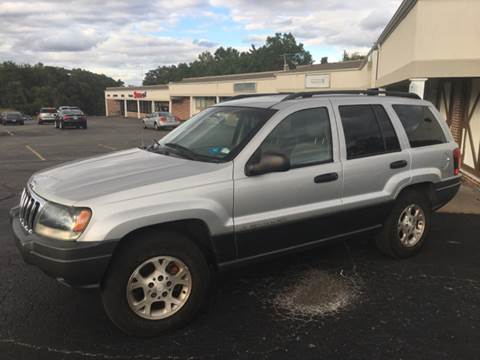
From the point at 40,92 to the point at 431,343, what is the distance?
110 meters

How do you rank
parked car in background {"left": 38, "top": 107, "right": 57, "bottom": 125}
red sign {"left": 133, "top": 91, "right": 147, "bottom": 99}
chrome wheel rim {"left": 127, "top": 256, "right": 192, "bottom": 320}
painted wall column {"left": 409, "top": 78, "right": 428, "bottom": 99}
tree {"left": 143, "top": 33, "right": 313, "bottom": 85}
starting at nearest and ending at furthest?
chrome wheel rim {"left": 127, "top": 256, "right": 192, "bottom": 320}
painted wall column {"left": 409, "top": 78, "right": 428, "bottom": 99}
parked car in background {"left": 38, "top": 107, "right": 57, "bottom": 125}
red sign {"left": 133, "top": 91, "right": 147, "bottom": 99}
tree {"left": 143, "top": 33, "right": 313, "bottom": 85}

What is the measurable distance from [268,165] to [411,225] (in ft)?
7.65

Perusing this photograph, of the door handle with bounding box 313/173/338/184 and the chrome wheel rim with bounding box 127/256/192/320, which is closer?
the chrome wheel rim with bounding box 127/256/192/320

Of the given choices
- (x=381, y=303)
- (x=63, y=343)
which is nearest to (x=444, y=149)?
(x=381, y=303)

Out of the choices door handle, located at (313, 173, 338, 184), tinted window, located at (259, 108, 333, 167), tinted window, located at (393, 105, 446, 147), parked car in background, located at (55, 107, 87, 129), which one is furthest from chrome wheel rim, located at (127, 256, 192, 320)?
parked car in background, located at (55, 107, 87, 129)

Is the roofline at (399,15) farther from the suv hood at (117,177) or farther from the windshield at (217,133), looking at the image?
the suv hood at (117,177)

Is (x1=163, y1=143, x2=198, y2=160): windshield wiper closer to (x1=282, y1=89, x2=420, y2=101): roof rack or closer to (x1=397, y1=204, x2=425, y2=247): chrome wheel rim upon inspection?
(x1=282, y1=89, x2=420, y2=101): roof rack

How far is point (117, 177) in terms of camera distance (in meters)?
3.37

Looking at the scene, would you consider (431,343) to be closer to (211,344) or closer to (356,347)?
(356,347)

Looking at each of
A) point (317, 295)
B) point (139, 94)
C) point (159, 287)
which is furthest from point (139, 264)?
point (139, 94)

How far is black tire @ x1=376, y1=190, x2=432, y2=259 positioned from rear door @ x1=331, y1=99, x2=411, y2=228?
18 cm

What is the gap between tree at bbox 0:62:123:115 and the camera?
9625cm

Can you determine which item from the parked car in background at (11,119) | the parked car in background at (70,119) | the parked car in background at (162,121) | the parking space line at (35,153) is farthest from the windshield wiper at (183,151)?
the parked car in background at (11,119)

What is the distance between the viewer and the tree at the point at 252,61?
362 feet
